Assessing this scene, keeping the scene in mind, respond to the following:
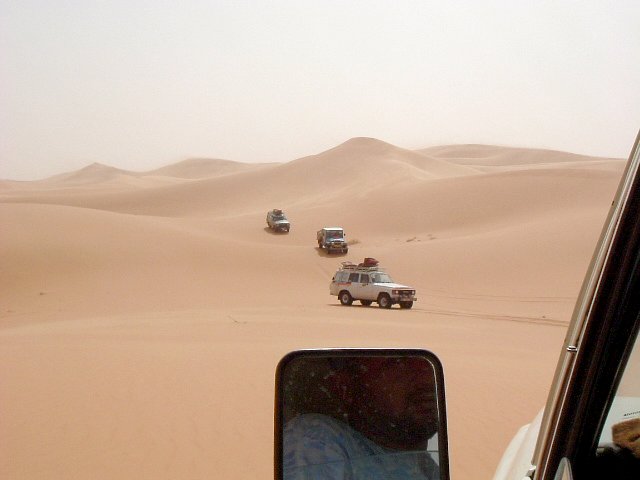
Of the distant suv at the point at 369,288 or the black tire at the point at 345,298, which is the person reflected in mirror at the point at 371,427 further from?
the black tire at the point at 345,298

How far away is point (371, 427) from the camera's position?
1.99m

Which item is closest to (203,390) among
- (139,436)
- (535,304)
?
(139,436)

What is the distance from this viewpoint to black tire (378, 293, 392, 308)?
90.4 ft

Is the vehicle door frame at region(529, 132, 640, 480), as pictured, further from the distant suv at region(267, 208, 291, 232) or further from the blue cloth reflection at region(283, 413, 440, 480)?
→ the distant suv at region(267, 208, 291, 232)

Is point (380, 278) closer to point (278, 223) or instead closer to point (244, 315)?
point (244, 315)

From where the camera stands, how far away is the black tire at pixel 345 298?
29.1 m

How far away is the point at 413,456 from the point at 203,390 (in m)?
8.89

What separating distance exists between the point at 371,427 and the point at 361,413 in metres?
0.04

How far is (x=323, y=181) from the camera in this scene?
101000 mm

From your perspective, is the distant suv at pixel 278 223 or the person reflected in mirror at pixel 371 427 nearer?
the person reflected in mirror at pixel 371 427

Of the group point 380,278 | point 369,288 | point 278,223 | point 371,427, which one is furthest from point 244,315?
point 278,223

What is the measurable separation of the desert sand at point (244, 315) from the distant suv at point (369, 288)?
28.0 inches

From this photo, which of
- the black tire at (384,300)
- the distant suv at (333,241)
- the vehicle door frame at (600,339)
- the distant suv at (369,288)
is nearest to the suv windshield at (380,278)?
the distant suv at (369,288)

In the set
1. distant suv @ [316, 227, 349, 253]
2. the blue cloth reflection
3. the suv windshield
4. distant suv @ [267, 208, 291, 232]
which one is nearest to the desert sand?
distant suv @ [267, 208, 291, 232]
